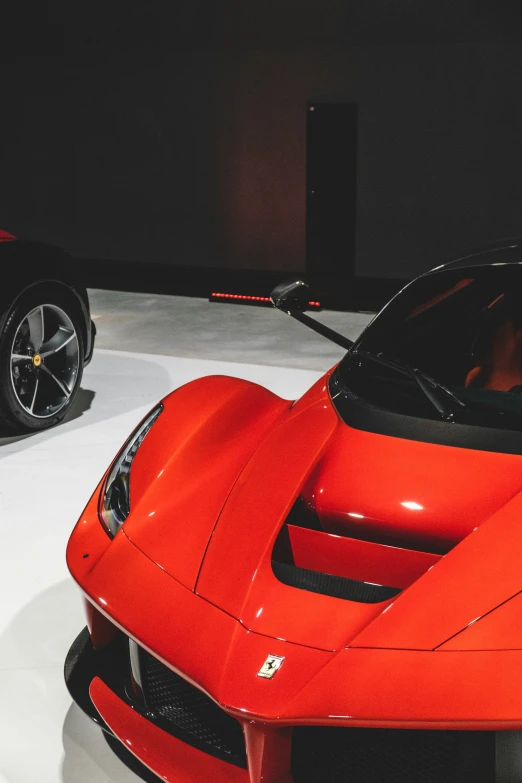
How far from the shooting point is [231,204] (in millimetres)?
8547

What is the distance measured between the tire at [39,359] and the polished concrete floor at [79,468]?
0.13 m

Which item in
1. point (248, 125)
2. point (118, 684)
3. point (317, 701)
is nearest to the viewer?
point (317, 701)

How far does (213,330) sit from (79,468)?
10.6ft

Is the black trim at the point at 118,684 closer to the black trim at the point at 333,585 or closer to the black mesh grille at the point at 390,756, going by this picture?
the black mesh grille at the point at 390,756

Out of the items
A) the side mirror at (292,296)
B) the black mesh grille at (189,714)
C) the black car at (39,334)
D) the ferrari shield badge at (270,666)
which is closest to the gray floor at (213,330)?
the black car at (39,334)

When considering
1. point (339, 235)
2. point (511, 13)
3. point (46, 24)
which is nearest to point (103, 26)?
point (46, 24)

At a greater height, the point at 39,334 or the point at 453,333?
the point at 453,333

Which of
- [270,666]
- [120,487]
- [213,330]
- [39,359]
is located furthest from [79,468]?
[213,330]

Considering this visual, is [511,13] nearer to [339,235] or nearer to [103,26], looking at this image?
[339,235]

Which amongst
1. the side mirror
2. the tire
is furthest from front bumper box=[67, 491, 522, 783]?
the tire

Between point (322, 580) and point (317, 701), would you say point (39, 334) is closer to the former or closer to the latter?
point (322, 580)

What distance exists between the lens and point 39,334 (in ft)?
14.5

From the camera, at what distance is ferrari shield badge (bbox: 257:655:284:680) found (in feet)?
5.01

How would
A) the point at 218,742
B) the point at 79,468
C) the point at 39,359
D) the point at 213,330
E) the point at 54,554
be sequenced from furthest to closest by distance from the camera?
the point at 213,330
the point at 39,359
the point at 79,468
the point at 54,554
the point at 218,742
